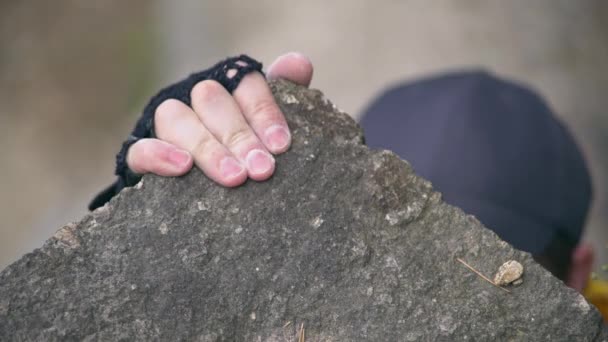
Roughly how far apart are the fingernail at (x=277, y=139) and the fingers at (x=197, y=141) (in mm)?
86

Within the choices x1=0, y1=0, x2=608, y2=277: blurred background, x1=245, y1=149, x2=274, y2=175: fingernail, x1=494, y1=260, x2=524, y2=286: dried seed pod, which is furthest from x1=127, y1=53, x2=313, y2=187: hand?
x1=0, y1=0, x2=608, y2=277: blurred background

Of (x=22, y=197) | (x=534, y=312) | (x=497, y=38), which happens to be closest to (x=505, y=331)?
(x=534, y=312)

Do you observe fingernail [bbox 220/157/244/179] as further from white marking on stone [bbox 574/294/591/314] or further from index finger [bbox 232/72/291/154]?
white marking on stone [bbox 574/294/591/314]

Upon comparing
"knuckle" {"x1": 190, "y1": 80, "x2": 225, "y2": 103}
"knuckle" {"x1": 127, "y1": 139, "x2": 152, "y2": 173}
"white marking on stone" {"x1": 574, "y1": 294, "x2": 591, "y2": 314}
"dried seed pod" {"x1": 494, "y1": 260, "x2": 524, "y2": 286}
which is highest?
"knuckle" {"x1": 190, "y1": 80, "x2": 225, "y2": 103}

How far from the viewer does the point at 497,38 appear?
5.35 metres

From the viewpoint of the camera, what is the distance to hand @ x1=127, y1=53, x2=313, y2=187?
151 cm

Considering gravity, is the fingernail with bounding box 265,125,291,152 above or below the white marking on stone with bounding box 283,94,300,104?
below

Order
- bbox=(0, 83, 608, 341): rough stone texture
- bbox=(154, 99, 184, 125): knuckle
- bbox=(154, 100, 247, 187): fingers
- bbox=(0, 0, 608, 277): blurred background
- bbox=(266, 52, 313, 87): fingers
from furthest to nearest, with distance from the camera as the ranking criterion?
bbox=(0, 0, 608, 277): blurred background < bbox=(266, 52, 313, 87): fingers < bbox=(154, 99, 184, 125): knuckle < bbox=(154, 100, 247, 187): fingers < bbox=(0, 83, 608, 341): rough stone texture

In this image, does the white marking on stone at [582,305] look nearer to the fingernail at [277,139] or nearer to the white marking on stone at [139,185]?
the fingernail at [277,139]

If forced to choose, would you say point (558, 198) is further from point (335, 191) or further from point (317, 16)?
point (317, 16)

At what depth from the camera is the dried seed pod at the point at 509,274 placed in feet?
4.82

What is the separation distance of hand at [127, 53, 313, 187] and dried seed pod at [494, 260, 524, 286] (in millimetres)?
513

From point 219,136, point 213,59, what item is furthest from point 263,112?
point 213,59

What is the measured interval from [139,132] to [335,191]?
19.1 inches
